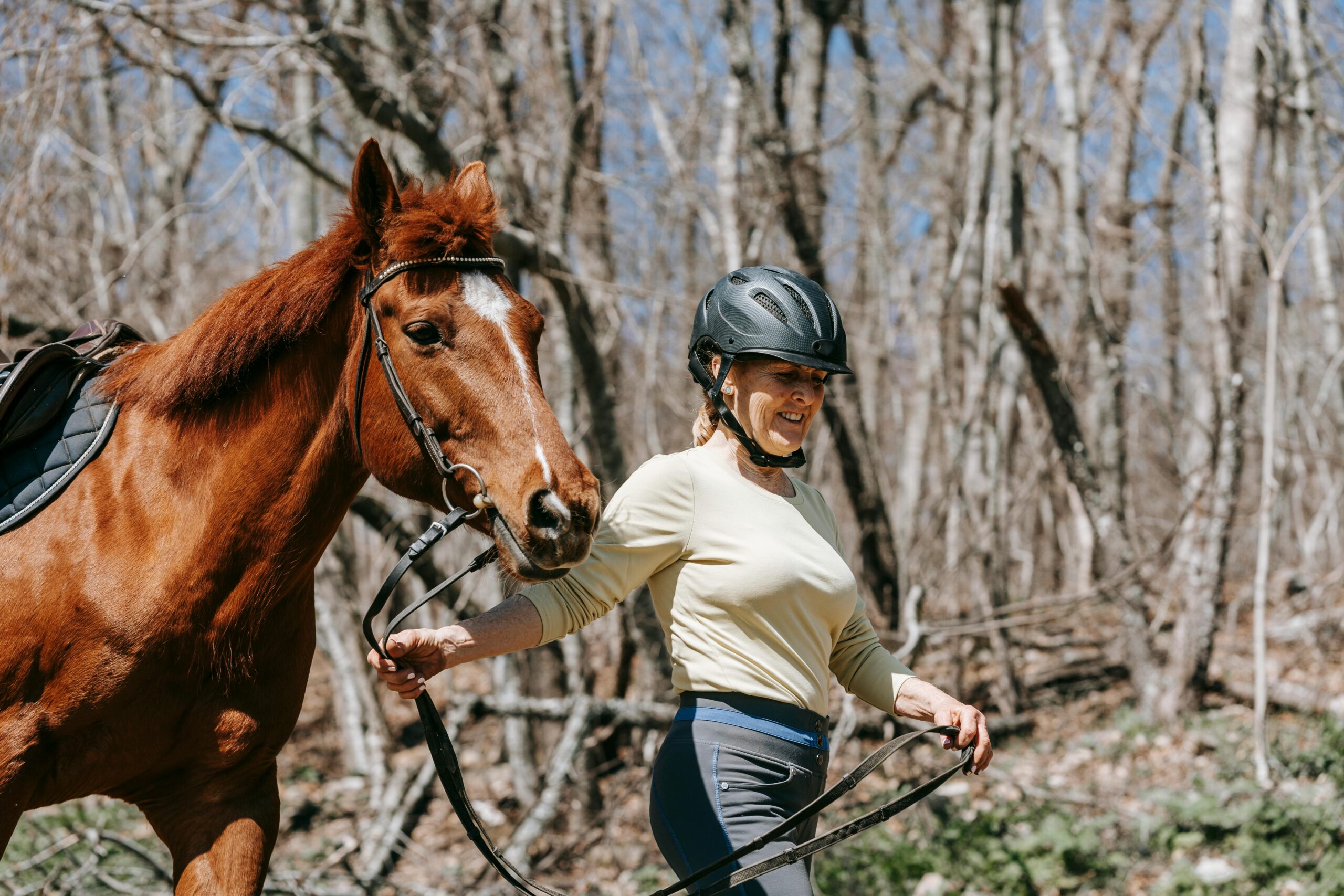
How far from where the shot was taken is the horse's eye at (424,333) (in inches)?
92.6

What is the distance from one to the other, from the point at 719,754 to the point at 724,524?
19.3 inches

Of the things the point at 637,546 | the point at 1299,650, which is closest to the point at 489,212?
the point at 637,546

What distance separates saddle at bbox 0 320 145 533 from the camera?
8.47 ft

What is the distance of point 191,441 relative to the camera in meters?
2.58

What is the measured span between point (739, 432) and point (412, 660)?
2.92 feet

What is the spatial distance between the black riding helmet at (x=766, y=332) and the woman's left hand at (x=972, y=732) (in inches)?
25.3

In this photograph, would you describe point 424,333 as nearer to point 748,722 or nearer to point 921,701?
point 748,722

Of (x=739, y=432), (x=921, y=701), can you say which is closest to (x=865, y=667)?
(x=921, y=701)

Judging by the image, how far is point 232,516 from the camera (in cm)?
250

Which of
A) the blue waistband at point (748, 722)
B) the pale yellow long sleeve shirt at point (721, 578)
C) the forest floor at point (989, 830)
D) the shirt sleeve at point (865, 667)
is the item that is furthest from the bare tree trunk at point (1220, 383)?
the blue waistband at point (748, 722)

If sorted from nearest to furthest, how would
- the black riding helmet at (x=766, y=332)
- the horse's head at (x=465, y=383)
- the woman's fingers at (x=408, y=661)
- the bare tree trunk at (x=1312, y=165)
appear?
the woman's fingers at (x=408, y=661) → the horse's head at (x=465, y=383) → the black riding helmet at (x=766, y=332) → the bare tree trunk at (x=1312, y=165)

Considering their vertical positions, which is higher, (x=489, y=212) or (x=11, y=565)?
(x=489, y=212)

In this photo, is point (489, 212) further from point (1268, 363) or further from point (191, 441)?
point (1268, 363)

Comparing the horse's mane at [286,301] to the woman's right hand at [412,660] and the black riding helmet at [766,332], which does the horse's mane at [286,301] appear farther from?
the woman's right hand at [412,660]
